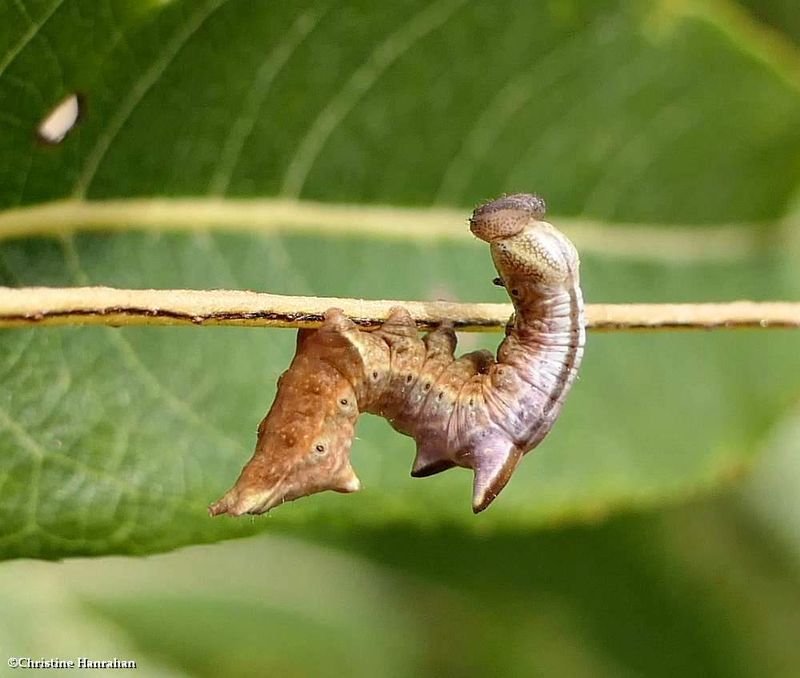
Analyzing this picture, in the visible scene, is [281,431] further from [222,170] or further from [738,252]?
[738,252]

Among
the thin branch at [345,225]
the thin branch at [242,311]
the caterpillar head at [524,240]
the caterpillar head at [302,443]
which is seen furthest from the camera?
the thin branch at [345,225]

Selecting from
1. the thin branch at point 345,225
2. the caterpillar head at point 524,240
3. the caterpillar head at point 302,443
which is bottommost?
the caterpillar head at point 302,443

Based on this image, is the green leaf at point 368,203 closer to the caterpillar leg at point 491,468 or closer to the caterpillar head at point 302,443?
the caterpillar head at point 302,443

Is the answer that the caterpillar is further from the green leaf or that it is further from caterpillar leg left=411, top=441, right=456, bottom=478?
the green leaf

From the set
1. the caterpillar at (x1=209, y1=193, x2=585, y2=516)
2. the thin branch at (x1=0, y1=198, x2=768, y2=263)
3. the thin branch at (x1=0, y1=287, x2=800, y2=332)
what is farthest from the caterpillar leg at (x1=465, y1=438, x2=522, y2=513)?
the thin branch at (x1=0, y1=198, x2=768, y2=263)

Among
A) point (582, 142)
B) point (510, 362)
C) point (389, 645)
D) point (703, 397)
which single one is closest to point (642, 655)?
point (389, 645)

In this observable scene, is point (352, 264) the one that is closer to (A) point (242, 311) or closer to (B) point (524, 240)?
(B) point (524, 240)

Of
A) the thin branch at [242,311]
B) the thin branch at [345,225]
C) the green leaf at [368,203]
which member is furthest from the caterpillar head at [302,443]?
the thin branch at [345,225]

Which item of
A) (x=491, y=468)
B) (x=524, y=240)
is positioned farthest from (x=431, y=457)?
(x=524, y=240)
